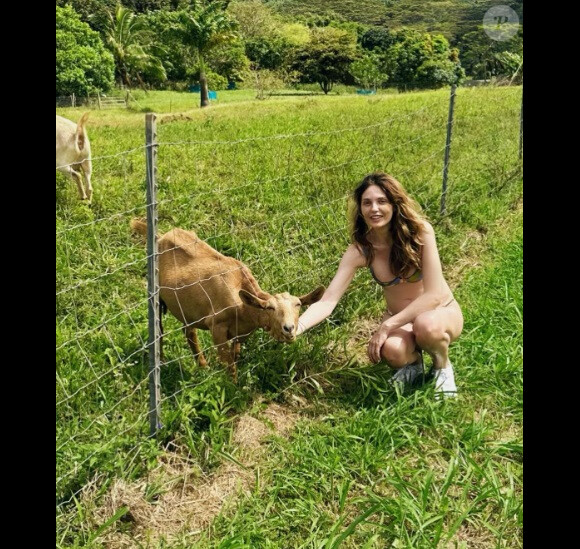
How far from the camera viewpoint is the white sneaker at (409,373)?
3.43 meters

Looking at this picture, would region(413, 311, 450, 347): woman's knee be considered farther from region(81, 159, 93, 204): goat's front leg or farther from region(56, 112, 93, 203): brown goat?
region(56, 112, 93, 203): brown goat

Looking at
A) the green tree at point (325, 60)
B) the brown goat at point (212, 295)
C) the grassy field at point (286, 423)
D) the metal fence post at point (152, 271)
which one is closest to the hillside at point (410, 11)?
the green tree at point (325, 60)

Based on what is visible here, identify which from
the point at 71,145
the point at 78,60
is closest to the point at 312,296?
the point at 71,145

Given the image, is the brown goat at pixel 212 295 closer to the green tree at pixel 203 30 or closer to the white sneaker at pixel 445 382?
the white sneaker at pixel 445 382

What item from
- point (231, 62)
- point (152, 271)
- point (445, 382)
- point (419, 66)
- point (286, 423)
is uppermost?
point (419, 66)

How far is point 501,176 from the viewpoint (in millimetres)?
7805

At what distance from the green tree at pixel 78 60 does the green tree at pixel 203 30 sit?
7.44 metres

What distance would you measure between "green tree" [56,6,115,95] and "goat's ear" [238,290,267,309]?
141 feet

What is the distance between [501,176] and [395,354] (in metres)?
5.31

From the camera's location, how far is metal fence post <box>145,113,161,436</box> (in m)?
2.64

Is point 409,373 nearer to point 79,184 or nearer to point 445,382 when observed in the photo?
point 445,382

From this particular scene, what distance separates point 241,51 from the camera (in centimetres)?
6284

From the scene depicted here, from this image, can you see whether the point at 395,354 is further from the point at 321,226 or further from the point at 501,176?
the point at 501,176

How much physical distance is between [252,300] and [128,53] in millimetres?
54168
